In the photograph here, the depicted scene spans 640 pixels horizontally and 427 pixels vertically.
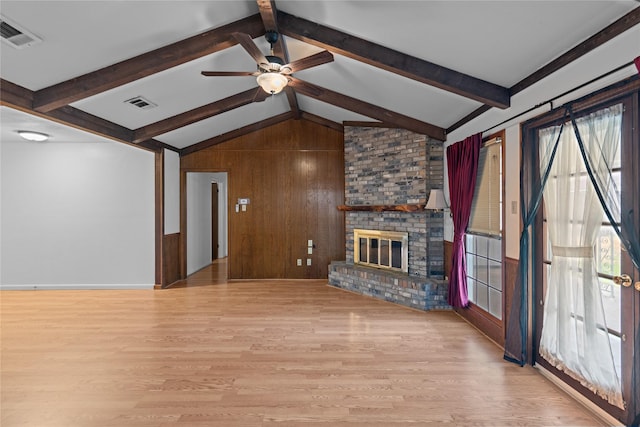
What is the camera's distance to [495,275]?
381 centimetres

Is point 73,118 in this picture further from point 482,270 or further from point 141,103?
point 482,270

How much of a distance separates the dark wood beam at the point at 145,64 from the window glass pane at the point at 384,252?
142 inches

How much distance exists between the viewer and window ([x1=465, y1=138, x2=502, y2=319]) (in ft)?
12.2

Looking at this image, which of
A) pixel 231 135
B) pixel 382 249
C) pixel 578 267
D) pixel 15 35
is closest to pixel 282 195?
pixel 231 135

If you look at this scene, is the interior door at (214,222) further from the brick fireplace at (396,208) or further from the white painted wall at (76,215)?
the brick fireplace at (396,208)

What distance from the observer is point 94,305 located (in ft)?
16.4

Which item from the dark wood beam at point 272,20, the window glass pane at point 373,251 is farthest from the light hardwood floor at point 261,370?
the dark wood beam at point 272,20

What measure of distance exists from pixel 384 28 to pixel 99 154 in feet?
17.4

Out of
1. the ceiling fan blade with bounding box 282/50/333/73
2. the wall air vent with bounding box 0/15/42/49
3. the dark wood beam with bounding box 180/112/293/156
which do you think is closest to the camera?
the wall air vent with bounding box 0/15/42/49

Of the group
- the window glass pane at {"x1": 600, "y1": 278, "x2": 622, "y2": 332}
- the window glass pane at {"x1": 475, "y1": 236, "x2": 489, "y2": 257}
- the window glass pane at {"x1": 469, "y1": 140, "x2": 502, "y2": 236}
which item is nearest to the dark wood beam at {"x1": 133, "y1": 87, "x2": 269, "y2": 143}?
the window glass pane at {"x1": 469, "y1": 140, "x2": 502, "y2": 236}

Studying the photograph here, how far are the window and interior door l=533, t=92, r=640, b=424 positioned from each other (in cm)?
134

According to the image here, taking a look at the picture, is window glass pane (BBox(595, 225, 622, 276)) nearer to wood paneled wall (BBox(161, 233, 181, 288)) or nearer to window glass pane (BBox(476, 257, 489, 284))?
window glass pane (BBox(476, 257, 489, 284))

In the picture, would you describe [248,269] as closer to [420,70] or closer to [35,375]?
[35,375]

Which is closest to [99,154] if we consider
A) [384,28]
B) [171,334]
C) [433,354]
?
[171,334]
